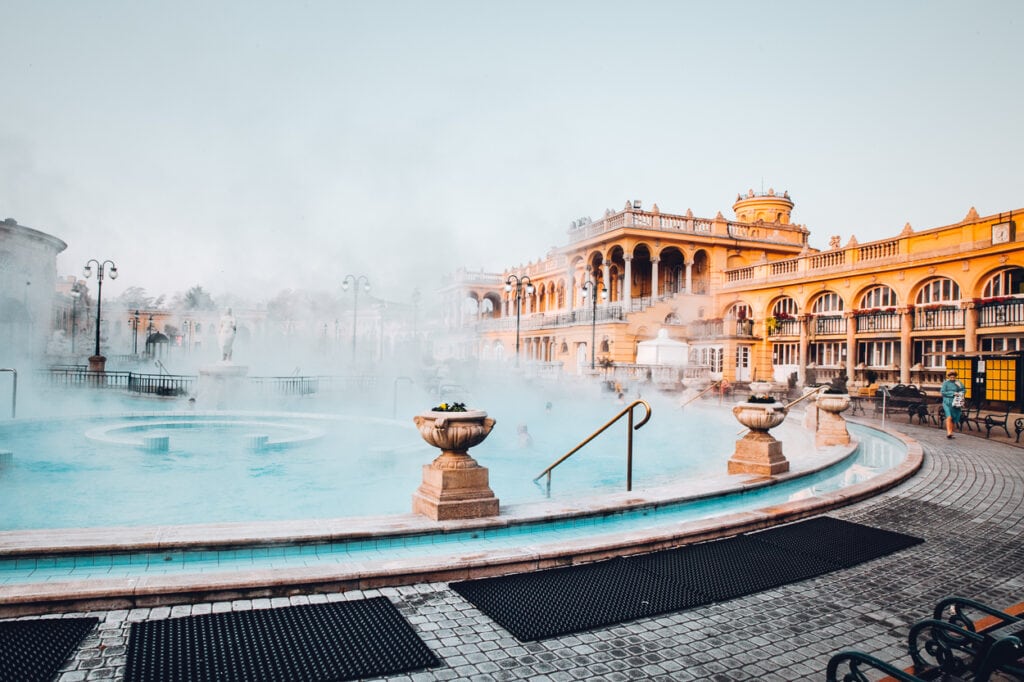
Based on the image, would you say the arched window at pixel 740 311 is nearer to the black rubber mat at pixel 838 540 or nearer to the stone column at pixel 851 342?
the stone column at pixel 851 342

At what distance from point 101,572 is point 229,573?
1.16m

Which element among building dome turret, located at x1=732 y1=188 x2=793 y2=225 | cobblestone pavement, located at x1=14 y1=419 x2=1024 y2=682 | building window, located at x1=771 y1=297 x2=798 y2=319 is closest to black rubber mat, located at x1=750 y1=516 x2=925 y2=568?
cobblestone pavement, located at x1=14 y1=419 x2=1024 y2=682

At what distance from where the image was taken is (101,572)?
15.5 feet

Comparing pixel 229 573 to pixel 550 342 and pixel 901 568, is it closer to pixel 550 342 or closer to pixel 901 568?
pixel 901 568

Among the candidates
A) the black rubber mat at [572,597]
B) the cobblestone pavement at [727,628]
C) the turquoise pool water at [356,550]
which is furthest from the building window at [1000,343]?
the black rubber mat at [572,597]

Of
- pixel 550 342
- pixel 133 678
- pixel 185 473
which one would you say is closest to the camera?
pixel 133 678

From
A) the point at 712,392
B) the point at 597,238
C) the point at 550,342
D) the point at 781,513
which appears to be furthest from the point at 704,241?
the point at 781,513

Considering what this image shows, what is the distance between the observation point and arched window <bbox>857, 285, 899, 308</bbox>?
27.3 meters

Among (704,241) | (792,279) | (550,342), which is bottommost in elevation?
(550,342)

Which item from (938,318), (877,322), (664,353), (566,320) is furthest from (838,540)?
(566,320)

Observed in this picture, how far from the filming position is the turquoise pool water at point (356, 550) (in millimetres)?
4734

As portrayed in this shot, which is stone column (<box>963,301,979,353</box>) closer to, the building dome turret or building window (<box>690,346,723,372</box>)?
building window (<box>690,346,723,372</box>)

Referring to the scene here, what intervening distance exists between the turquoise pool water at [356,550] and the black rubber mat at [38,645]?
70 cm

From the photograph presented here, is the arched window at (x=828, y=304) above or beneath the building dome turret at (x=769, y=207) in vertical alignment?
beneath
